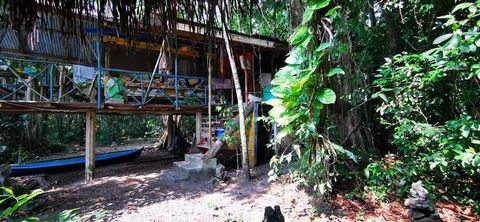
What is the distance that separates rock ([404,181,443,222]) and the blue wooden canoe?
8.69 meters

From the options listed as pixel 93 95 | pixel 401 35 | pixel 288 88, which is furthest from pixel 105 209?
pixel 401 35

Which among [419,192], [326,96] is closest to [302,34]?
[326,96]

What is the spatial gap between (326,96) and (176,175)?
482 cm

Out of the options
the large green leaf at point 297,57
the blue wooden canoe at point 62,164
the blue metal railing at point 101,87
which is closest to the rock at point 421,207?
the large green leaf at point 297,57

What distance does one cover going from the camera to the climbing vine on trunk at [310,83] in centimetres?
282

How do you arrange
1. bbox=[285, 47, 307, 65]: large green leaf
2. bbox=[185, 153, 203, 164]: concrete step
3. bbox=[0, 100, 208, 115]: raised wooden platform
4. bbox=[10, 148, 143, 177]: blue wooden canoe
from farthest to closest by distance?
bbox=[10, 148, 143, 177]: blue wooden canoe → bbox=[185, 153, 203, 164]: concrete step → bbox=[0, 100, 208, 115]: raised wooden platform → bbox=[285, 47, 307, 65]: large green leaf

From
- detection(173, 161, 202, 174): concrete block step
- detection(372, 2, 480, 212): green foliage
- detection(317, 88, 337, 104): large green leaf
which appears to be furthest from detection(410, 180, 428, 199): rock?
detection(173, 161, 202, 174): concrete block step

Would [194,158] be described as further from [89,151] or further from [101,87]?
[101,87]

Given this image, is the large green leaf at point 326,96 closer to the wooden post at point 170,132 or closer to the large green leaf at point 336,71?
the large green leaf at point 336,71

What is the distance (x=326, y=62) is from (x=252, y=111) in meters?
4.66

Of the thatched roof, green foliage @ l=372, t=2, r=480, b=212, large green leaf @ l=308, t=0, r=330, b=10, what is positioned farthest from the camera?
green foliage @ l=372, t=2, r=480, b=212

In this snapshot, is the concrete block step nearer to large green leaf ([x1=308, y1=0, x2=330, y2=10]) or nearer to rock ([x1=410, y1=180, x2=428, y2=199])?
rock ([x1=410, y1=180, x2=428, y2=199])

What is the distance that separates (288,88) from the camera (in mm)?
3260

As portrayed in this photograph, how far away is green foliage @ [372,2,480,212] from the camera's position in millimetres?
3387
